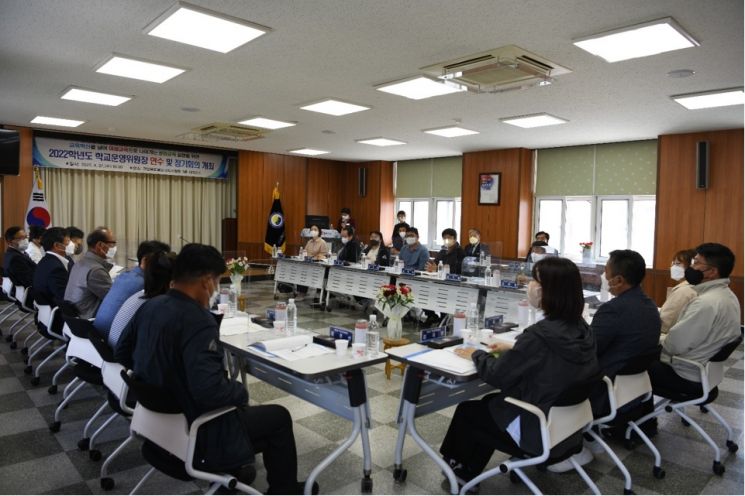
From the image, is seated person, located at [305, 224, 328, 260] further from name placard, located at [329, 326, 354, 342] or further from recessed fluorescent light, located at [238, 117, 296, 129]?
name placard, located at [329, 326, 354, 342]

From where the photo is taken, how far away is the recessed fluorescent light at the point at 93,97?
622 centimetres

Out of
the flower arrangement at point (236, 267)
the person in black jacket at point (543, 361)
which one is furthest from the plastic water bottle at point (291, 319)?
the flower arrangement at point (236, 267)

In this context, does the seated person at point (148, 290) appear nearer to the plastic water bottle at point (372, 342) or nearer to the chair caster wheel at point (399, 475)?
the plastic water bottle at point (372, 342)

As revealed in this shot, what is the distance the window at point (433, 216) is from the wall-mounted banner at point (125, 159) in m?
4.62

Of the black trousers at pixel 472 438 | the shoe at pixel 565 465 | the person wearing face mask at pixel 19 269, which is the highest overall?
the person wearing face mask at pixel 19 269

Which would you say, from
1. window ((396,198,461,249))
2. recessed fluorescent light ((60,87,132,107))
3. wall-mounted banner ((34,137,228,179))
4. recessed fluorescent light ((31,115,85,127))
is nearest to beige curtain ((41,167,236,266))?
wall-mounted banner ((34,137,228,179))

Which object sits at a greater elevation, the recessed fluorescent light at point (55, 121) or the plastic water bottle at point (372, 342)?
the recessed fluorescent light at point (55, 121)

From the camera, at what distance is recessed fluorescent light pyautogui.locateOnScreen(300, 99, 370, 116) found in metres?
6.48

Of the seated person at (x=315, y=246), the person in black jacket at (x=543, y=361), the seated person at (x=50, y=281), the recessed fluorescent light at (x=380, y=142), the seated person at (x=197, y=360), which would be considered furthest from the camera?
the recessed fluorescent light at (x=380, y=142)

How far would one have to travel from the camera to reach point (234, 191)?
12617 mm

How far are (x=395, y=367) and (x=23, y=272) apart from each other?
4025 millimetres

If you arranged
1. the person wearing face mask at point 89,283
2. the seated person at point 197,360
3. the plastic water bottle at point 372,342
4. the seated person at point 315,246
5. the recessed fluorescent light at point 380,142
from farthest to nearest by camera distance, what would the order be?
the recessed fluorescent light at point 380,142, the seated person at point 315,246, the person wearing face mask at point 89,283, the plastic water bottle at point 372,342, the seated person at point 197,360

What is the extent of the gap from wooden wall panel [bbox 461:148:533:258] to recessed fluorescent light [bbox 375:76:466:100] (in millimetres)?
4849

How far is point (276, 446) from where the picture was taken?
97.7 inches
